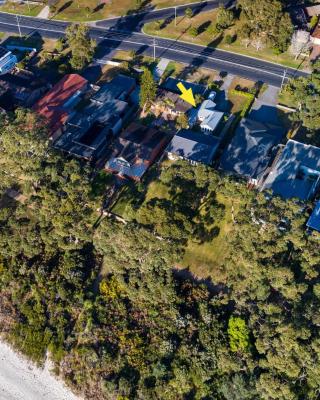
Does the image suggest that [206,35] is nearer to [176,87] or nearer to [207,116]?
[176,87]

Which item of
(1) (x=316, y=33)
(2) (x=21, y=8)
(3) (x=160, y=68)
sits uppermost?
(1) (x=316, y=33)

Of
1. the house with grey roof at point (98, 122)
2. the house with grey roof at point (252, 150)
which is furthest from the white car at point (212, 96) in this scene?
the house with grey roof at point (98, 122)

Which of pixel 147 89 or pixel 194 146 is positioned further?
pixel 147 89

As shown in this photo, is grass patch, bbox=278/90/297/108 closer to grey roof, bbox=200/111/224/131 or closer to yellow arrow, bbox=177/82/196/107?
grey roof, bbox=200/111/224/131

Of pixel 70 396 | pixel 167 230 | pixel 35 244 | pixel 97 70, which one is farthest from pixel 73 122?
pixel 70 396

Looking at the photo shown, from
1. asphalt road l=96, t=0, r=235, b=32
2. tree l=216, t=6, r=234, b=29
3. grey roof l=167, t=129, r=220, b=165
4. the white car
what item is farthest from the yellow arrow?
asphalt road l=96, t=0, r=235, b=32

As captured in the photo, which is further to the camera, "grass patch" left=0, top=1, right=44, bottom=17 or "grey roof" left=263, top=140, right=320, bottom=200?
"grass patch" left=0, top=1, right=44, bottom=17

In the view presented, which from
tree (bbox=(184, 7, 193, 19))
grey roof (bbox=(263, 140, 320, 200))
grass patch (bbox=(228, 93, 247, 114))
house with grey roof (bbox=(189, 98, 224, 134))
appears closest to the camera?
grey roof (bbox=(263, 140, 320, 200))

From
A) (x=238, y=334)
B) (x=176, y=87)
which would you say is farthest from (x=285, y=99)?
(x=238, y=334)
